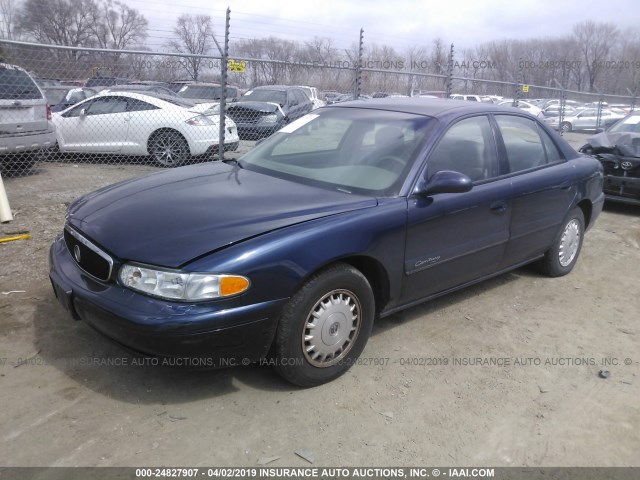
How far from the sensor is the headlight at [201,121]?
960cm

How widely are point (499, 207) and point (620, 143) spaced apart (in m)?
5.12

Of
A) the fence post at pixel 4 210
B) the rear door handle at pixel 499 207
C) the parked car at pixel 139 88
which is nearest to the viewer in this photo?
the rear door handle at pixel 499 207

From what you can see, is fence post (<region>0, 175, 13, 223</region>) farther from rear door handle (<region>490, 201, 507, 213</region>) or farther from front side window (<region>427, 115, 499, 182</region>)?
rear door handle (<region>490, 201, 507, 213</region>)

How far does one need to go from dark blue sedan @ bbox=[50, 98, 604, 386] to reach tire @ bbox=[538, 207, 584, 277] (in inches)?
10.2

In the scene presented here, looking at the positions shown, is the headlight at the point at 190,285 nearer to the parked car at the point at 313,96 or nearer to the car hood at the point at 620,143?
the car hood at the point at 620,143

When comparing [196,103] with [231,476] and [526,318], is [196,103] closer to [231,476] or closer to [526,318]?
[526,318]

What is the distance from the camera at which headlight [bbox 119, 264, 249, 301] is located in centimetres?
264

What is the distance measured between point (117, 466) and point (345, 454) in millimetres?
1058

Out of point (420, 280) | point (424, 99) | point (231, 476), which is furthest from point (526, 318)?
point (231, 476)

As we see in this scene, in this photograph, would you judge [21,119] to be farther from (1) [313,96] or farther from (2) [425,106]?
(1) [313,96]

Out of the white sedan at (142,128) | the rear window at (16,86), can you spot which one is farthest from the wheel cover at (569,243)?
the rear window at (16,86)

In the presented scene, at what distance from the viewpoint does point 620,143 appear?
7938 mm

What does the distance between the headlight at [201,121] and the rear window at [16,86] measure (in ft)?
7.88

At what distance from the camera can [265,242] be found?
279cm
